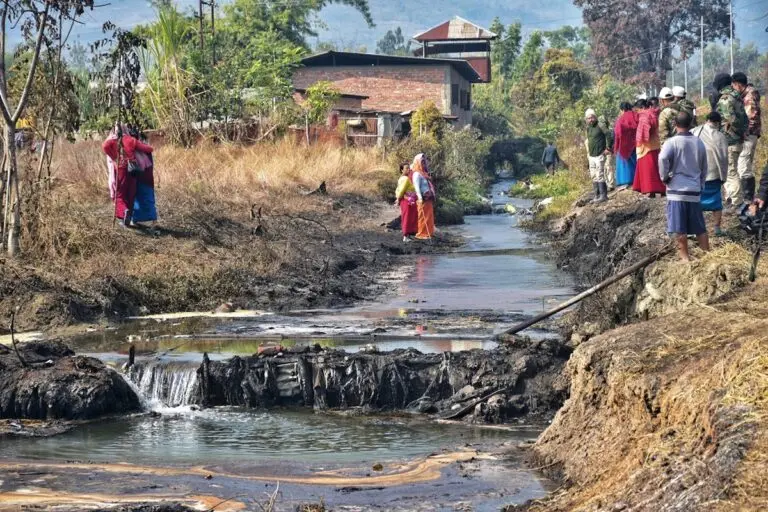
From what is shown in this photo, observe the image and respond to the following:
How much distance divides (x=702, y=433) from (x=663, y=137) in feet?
35.9

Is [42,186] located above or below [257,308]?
above

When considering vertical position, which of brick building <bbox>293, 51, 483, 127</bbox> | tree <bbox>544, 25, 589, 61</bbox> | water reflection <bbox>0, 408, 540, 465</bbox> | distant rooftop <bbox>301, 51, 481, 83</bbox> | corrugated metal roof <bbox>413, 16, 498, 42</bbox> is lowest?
water reflection <bbox>0, 408, 540, 465</bbox>

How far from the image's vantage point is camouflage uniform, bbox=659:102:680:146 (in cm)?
1716

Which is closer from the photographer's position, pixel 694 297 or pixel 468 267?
pixel 694 297

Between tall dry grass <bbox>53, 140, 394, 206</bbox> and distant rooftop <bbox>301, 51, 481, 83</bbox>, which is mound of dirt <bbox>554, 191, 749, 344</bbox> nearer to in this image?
tall dry grass <bbox>53, 140, 394, 206</bbox>

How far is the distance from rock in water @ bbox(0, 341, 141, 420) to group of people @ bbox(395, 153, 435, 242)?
41.9 feet

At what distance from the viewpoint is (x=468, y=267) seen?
21.4 metres

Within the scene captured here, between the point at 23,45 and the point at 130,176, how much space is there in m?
2.31

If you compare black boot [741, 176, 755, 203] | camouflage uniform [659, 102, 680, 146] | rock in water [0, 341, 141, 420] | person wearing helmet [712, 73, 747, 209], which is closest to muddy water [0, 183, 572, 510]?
rock in water [0, 341, 141, 420]

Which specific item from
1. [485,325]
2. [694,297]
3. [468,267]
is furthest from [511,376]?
[468,267]

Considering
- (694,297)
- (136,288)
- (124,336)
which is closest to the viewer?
(694,297)

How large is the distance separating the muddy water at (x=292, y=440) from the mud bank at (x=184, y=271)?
0.77 meters

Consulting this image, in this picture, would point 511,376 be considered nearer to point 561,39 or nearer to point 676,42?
point 676,42

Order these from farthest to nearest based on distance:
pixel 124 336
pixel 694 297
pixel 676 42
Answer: pixel 676 42, pixel 124 336, pixel 694 297
